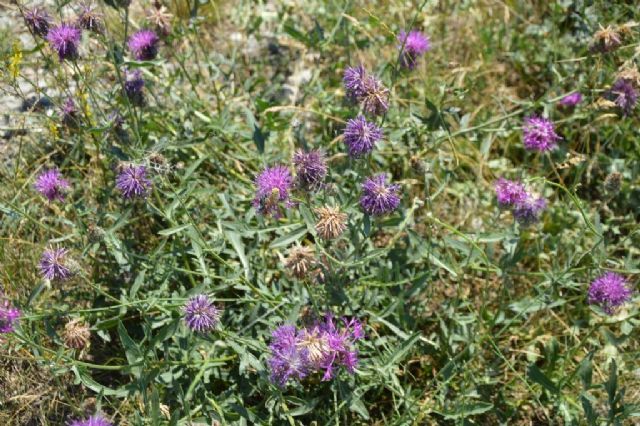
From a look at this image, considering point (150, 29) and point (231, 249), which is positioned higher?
point (150, 29)

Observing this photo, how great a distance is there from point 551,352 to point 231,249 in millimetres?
1439

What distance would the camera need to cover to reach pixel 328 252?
268 cm

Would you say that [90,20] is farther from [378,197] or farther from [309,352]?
[309,352]

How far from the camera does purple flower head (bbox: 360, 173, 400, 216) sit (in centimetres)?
242

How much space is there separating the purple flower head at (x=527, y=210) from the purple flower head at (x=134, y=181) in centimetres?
143

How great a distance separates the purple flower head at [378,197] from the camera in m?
2.42

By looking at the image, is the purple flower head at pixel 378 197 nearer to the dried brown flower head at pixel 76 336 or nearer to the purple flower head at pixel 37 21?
the dried brown flower head at pixel 76 336

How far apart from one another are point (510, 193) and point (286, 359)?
44.0 inches

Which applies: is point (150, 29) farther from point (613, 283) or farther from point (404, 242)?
point (613, 283)

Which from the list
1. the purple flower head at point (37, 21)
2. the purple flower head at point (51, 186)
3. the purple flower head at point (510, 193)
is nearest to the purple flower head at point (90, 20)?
the purple flower head at point (37, 21)

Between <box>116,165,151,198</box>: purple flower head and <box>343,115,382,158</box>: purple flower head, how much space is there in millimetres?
762

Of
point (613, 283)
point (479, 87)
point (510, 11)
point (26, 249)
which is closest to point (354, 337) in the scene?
point (613, 283)

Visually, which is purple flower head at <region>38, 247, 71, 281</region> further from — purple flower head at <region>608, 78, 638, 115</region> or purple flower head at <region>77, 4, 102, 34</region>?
purple flower head at <region>608, 78, 638, 115</region>

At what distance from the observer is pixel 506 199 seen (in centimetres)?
276
